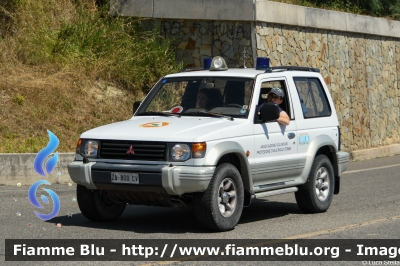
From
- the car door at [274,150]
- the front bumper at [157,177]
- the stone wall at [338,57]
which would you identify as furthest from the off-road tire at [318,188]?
the stone wall at [338,57]

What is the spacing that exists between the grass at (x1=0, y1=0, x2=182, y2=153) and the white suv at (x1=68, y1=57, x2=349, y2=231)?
6049 mm

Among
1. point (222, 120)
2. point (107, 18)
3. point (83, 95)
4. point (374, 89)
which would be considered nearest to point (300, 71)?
point (222, 120)

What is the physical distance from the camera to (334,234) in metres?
9.31

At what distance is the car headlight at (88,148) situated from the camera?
9594 millimetres

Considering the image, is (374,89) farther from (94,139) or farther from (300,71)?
(94,139)

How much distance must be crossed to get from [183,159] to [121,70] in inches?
438

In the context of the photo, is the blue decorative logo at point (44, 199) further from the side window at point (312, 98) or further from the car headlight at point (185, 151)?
the side window at point (312, 98)

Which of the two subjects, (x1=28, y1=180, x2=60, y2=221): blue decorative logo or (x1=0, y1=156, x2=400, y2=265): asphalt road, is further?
(x1=28, y1=180, x2=60, y2=221): blue decorative logo

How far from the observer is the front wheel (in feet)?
30.1

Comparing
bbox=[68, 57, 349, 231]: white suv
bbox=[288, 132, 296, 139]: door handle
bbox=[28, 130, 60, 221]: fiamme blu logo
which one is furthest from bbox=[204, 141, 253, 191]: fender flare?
bbox=[28, 130, 60, 221]: fiamme blu logo

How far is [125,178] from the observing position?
364 inches

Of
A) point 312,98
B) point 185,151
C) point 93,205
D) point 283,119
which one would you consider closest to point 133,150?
point 185,151

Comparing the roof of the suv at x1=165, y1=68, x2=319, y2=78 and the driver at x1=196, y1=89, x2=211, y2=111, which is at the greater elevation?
the roof of the suv at x1=165, y1=68, x2=319, y2=78

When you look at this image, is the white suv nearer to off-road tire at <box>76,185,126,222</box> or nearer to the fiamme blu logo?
off-road tire at <box>76,185,126,222</box>
